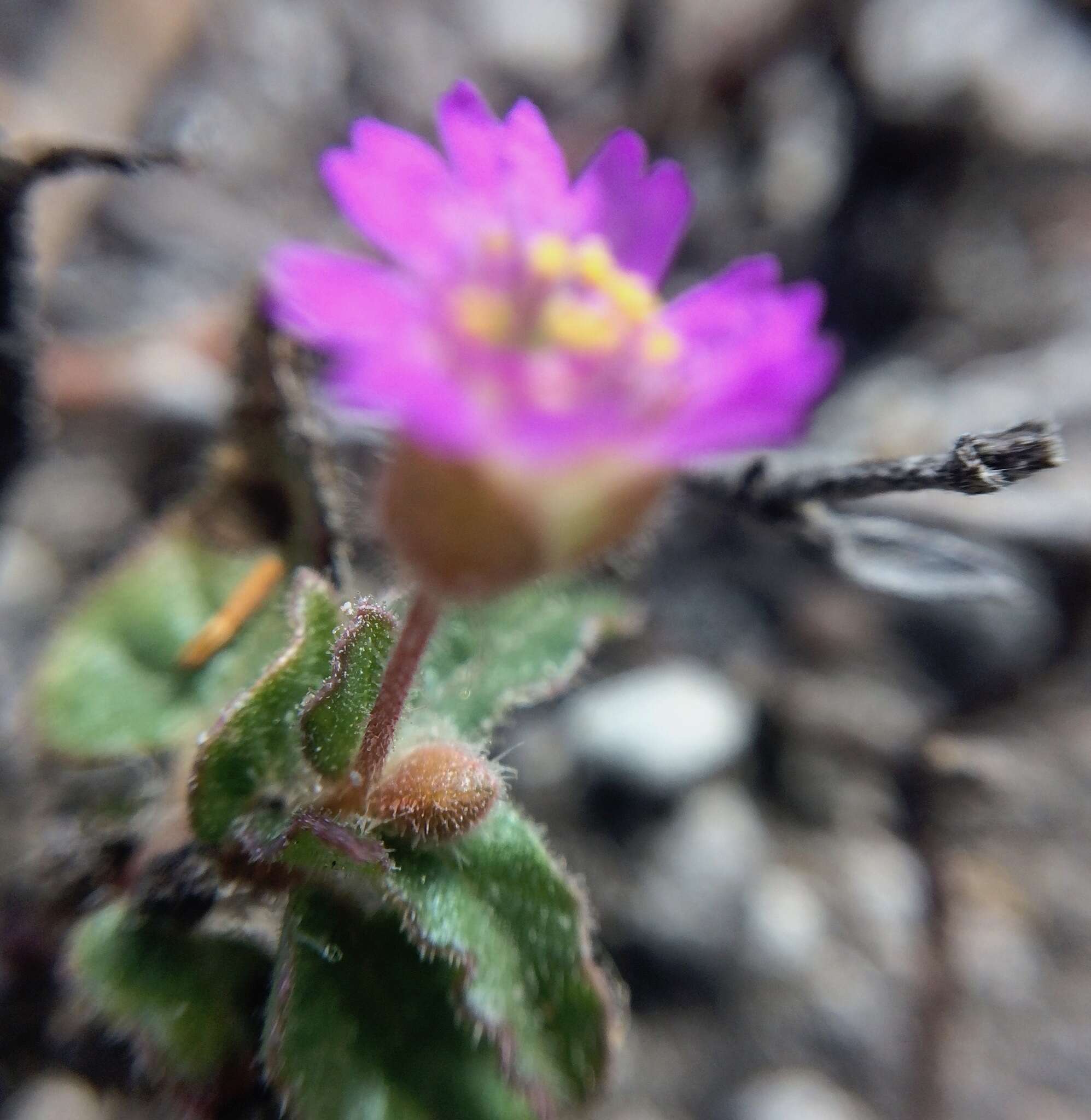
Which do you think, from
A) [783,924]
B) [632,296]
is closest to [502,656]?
[632,296]

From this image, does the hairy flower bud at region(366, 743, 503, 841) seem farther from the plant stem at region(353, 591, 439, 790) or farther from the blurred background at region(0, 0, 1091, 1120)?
the blurred background at region(0, 0, 1091, 1120)

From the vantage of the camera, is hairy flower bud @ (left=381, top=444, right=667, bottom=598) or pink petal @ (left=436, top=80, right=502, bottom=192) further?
pink petal @ (left=436, top=80, right=502, bottom=192)

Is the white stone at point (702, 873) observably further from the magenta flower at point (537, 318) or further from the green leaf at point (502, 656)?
the magenta flower at point (537, 318)

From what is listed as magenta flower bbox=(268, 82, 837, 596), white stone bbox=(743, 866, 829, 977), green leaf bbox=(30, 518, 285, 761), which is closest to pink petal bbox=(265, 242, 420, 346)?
magenta flower bbox=(268, 82, 837, 596)

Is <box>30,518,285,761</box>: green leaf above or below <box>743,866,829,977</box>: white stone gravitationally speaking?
above

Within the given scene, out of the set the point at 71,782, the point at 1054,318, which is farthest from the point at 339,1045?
the point at 1054,318

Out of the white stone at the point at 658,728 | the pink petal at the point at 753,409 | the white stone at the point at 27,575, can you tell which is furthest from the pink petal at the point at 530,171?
the white stone at the point at 27,575

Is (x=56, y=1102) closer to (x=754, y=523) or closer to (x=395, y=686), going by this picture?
(x=395, y=686)
